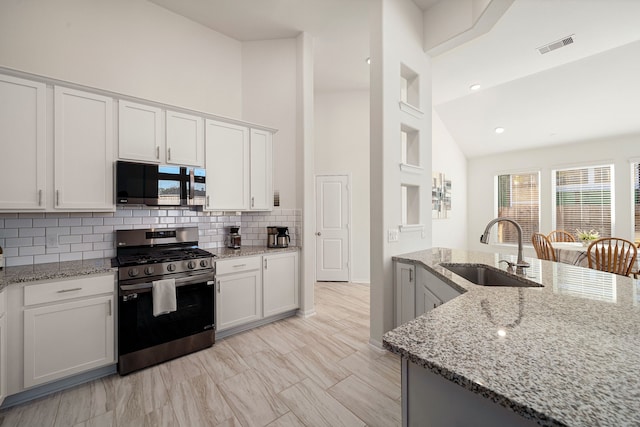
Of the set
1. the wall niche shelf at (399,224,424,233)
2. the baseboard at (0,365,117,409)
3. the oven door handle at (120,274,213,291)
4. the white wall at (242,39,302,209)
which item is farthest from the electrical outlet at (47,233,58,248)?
the wall niche shelf at (399,224,424,233)

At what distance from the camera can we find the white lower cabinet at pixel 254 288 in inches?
113

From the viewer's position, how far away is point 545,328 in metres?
0.94

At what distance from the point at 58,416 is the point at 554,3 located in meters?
5.65

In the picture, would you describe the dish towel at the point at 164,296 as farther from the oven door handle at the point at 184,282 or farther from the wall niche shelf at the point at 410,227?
the wall niche shelf at the point at 410,227

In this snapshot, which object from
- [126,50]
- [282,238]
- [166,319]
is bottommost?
[166,319]

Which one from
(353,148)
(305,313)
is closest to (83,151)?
(305,313)

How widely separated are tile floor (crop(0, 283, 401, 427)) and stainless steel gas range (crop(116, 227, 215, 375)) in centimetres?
14

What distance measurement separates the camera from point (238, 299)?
2.96 m

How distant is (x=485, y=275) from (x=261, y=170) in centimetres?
270

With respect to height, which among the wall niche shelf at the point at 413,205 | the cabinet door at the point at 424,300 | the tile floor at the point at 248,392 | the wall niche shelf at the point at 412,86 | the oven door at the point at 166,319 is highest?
the wall niche shelf at the point at 412,86

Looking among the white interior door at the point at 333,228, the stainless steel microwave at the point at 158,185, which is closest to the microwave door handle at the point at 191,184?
the stainless steel microwave at the point at 158,185

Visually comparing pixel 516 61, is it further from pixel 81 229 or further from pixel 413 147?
pixel 81 229

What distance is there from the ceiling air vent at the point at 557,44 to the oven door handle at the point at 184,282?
505cm

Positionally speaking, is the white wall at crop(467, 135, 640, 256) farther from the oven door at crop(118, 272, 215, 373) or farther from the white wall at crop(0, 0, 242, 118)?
the oven door at crop(118, 272, 215, 373)
